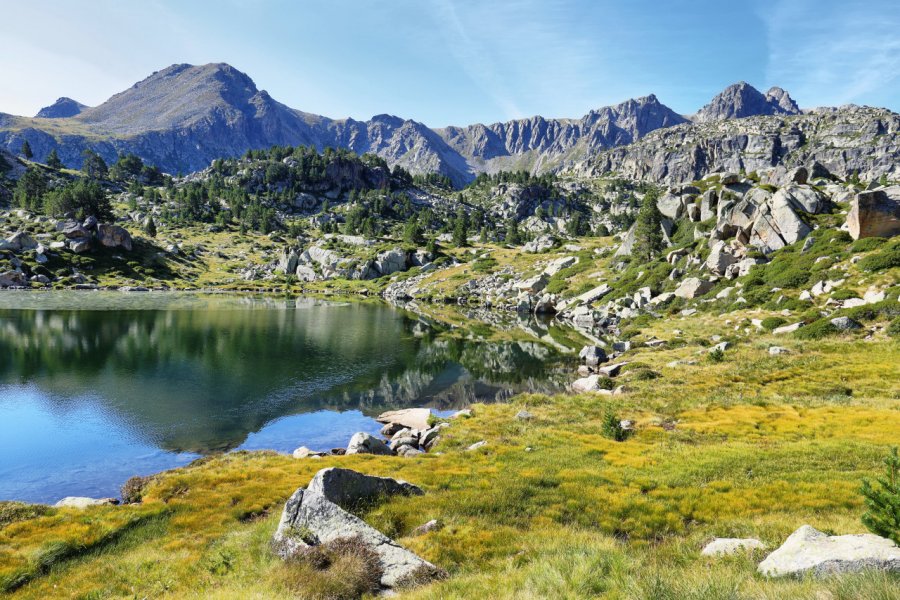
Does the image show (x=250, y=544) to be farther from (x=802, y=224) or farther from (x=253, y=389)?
(x=802, y=224)

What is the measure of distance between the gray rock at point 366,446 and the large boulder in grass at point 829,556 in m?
23.9

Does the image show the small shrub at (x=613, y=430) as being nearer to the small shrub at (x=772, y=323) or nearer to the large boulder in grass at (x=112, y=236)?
the small shrub at (x=772, y=323)

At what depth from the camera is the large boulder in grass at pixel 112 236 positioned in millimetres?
165375

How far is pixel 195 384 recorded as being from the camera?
44.7 m

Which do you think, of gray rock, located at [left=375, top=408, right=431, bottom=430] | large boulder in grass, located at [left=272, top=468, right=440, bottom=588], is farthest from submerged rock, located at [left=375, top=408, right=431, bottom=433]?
large boulder in grass, located at [left=272, top=468, right=440, bottom=588]

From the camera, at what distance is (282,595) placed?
1001 centimetres

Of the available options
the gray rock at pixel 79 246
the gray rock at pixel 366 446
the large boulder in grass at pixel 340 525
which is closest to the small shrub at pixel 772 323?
the gray rock at pixel 366 446

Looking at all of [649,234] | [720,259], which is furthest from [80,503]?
[649,234]

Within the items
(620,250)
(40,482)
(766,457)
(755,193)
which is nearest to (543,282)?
(620,250)

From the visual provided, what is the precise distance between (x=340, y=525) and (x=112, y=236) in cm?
20368

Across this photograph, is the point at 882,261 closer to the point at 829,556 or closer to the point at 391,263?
the point at 829,556

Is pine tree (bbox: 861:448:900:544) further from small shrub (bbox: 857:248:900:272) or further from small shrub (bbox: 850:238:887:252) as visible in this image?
small shrub (bbox: 850:238:887:252)

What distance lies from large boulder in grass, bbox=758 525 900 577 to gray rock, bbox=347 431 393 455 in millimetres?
23854

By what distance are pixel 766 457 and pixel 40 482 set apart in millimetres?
40754
